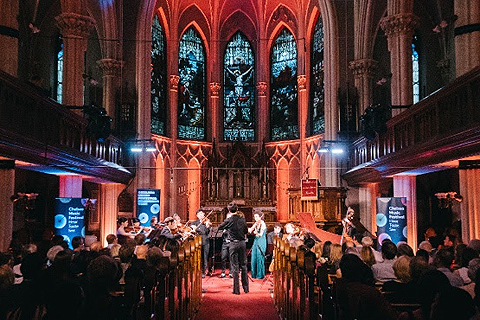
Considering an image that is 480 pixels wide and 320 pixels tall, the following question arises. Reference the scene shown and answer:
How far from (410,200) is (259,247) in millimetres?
4327

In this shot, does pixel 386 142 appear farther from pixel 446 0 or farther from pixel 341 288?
pixel 341 288

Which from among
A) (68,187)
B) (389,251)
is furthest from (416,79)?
(389,251)

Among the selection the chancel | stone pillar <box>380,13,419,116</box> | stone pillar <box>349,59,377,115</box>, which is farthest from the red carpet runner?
stone pillar <box>349,59,377,115</box>

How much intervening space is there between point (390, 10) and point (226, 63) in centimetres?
1365

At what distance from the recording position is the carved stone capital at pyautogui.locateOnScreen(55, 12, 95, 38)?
1567 centimetres

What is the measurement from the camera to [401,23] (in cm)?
1562

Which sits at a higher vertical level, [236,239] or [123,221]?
[123,221]

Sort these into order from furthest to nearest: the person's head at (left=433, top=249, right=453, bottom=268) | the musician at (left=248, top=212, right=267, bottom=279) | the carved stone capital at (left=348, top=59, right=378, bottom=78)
A: the carved stone capital at (left=348, top=59, right=378, bottom=78) → the musician at (left=248, top=212, right=267, bottom=279) → the person's head at (left=433, top=249, right=453, bottom=268)

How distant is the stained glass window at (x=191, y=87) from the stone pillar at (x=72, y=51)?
10.9m

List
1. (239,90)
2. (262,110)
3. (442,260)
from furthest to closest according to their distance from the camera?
(239,90) → (262,110) → (442,260)

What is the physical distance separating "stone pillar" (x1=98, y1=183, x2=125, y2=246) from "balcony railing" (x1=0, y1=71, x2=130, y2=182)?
302 cm

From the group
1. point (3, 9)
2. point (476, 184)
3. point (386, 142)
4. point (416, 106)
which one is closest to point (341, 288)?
point (476, 184)

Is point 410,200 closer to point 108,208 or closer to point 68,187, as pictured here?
point 68,187

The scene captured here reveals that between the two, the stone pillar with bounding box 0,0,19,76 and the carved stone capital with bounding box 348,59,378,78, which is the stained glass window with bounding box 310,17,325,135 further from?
the stone pillar with bounding box 0,0,19,76
